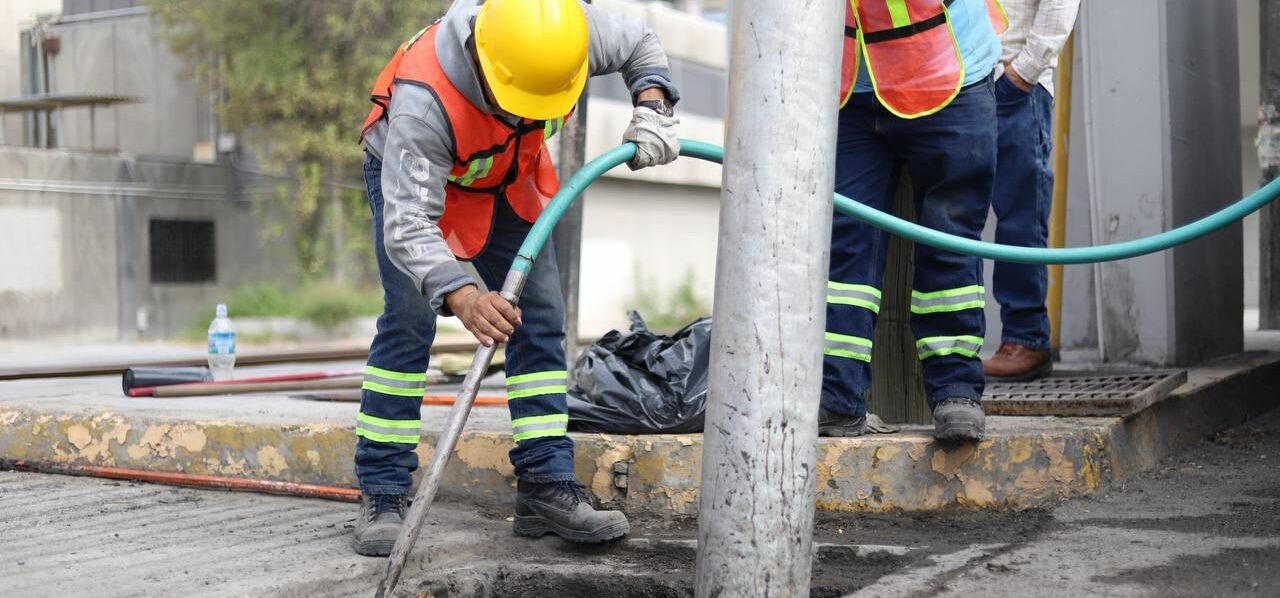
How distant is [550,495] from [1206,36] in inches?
175

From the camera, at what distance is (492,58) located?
317 cm

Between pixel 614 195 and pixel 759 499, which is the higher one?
pixel 614 195

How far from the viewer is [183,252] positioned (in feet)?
60.6

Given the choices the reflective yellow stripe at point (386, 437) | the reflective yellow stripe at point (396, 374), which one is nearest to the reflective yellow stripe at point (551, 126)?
the reflective yellow stripe at point (396, 374)

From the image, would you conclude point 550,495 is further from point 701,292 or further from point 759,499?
point 701,292

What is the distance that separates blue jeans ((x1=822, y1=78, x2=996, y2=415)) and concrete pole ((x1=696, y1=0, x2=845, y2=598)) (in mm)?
936

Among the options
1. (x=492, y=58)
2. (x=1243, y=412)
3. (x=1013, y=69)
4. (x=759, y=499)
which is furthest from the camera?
(x=1243, y=412)

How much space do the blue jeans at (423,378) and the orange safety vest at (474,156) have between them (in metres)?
0.07

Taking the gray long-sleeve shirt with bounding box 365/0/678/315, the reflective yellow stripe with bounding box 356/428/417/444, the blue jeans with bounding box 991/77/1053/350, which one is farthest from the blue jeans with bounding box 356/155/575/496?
the blue jeans with bounding box 991/77/1053/350

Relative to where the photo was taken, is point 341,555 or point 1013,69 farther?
point 1013,69

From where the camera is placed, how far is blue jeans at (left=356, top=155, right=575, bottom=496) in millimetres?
3510

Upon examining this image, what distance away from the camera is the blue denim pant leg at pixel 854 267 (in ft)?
11.9

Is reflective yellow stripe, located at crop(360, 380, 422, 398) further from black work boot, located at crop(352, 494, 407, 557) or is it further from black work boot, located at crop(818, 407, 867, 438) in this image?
black work boot, located at crop(818, 407, 867, 438)

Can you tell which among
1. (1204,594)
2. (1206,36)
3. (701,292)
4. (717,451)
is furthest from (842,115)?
(701,292)
